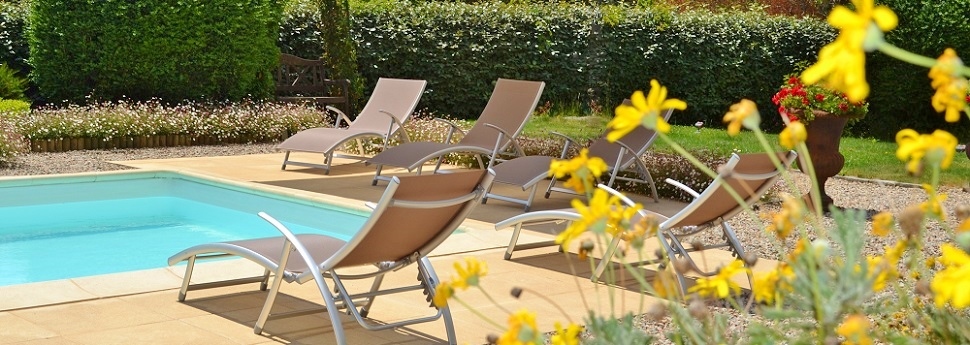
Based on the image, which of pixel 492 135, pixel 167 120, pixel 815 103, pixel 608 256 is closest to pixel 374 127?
pixel 492 135

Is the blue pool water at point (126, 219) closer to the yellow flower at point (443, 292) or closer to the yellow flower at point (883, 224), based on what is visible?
the yellow flower at point (443, 292)

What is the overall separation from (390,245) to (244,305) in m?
0.99

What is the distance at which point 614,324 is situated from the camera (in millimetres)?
1506

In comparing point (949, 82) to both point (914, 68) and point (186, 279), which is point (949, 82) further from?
point (914, 68)

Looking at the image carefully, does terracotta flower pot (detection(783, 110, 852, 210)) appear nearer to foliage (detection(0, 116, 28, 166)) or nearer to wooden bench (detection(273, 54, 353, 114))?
foliage (detection(0, 116, 28, 166))

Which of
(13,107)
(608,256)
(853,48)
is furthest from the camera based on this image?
(13,107)

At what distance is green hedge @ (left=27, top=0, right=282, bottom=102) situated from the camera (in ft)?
43.2

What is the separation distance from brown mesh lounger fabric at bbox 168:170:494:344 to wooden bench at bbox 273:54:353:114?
9.83 m

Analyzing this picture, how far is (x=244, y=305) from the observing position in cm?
481

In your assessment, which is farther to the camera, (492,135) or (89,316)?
(492,135)

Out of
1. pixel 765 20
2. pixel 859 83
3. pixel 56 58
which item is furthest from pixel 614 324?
pixel 765 20

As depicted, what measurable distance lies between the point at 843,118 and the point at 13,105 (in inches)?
337

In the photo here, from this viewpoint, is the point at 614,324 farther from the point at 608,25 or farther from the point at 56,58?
the point at 608,25

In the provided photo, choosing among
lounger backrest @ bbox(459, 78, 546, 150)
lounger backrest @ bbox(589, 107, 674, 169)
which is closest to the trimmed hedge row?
lounger backrest @ bbox(459, 78, 546, 150)
